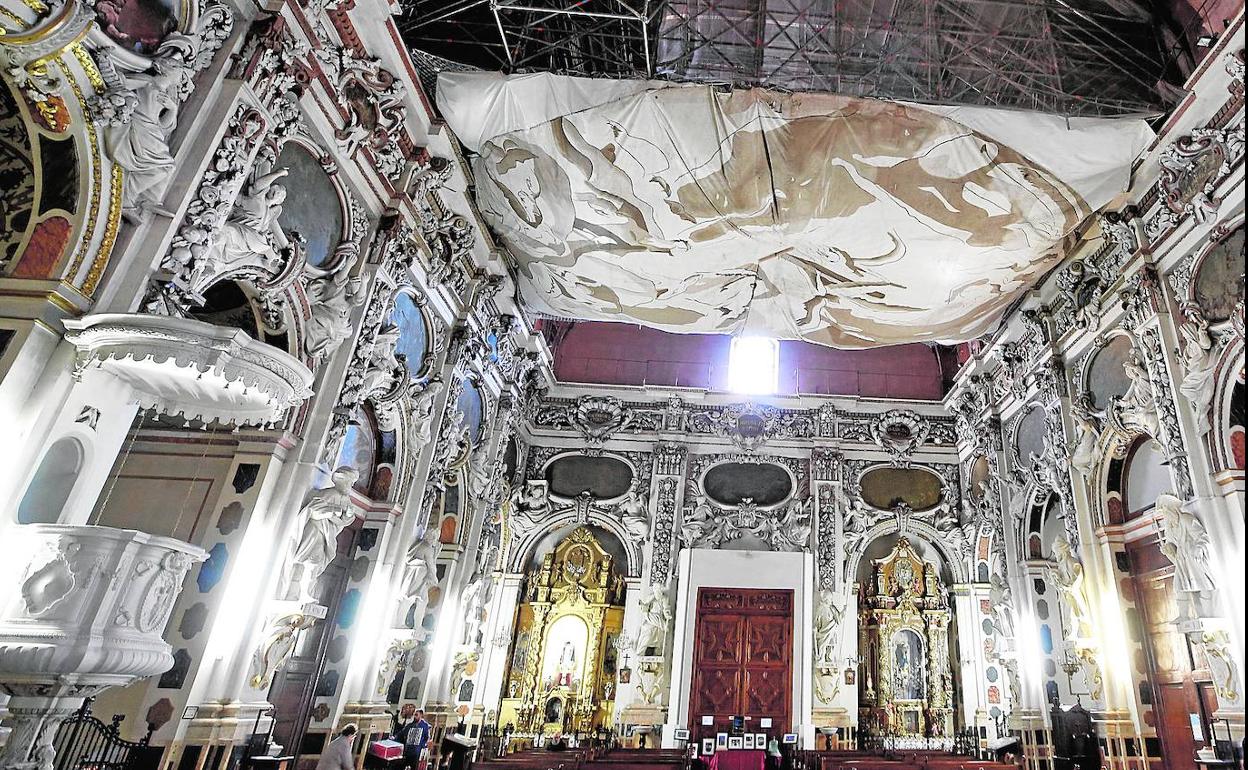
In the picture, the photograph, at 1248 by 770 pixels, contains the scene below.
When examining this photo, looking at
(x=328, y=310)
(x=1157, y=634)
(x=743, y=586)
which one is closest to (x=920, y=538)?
(x=743, y=586)

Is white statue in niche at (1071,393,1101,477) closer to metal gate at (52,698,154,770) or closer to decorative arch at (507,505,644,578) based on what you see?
decorative arch at (507,505,644,578)

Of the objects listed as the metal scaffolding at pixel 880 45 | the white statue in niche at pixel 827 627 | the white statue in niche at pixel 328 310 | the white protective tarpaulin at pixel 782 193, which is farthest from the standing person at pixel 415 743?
the metal scaffolding at pixel 880 45

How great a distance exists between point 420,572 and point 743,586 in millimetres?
7936

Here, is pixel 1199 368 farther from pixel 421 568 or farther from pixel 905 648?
pixel 421 568

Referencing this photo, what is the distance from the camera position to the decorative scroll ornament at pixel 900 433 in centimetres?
1719

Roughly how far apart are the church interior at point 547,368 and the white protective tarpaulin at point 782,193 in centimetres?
7

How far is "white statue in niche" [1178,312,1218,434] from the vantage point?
8.38 m

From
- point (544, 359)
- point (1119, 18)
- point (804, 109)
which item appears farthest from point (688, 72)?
point (544, 359)

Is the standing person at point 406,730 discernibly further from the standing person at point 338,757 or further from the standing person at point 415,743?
the standing person at point 338,757

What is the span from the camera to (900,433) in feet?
57.2

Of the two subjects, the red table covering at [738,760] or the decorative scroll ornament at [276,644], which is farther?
the red table covering at [738,760]

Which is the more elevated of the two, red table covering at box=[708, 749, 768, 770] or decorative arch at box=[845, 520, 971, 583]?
decorative arch at box=[845, 520, 971, 583]

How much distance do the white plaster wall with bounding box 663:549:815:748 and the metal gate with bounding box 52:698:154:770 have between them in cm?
1056

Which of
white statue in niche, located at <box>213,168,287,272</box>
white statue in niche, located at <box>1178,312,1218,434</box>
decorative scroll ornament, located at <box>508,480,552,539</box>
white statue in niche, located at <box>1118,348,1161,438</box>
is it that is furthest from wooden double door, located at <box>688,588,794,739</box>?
white statue in niche, located at <box>213,168,287,272</box>
